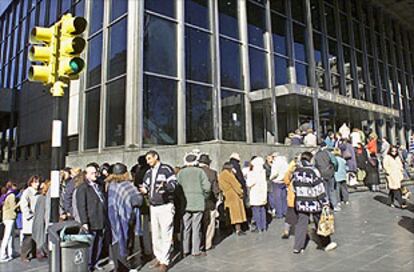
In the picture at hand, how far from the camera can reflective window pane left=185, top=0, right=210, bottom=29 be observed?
51.8 feet

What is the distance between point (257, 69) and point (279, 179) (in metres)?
→ 11.0

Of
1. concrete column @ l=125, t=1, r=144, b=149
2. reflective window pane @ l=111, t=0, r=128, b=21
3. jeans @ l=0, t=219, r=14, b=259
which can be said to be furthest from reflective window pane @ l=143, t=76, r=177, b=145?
jeans @ l=0, t=219, r=14, b=259

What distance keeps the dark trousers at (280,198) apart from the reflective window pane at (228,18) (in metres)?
10.7

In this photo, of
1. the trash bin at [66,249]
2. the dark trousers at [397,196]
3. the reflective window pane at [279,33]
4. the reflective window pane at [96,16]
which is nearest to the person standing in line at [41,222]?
the trash bin at [66,249]

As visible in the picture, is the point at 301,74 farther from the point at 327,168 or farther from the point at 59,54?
the point at 59,54

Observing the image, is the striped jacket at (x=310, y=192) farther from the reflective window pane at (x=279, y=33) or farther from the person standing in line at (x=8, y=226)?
the reflective window pane at (x=279, y=33)

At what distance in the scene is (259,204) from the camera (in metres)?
7.91

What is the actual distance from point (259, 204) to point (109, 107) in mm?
9580

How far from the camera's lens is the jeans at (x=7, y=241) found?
272 inches

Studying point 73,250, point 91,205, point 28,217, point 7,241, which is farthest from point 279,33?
point 73,250

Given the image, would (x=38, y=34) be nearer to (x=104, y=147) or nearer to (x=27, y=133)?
(x=104, y=147)

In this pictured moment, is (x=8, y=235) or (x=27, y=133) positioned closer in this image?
(x=8, y=235)

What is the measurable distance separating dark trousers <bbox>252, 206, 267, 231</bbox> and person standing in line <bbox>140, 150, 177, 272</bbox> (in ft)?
9.89

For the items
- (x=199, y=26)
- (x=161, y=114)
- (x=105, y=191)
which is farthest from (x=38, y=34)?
(x=199, y=26)
